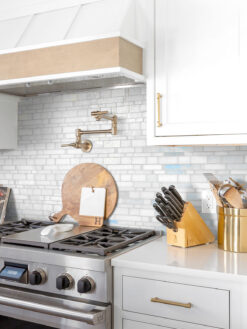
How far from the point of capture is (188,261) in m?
1.84

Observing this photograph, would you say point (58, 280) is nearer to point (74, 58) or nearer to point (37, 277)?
point (37, 277)

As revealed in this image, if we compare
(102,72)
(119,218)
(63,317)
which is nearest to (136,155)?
(119,218)

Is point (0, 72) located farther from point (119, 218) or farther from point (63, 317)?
point (63, 317)

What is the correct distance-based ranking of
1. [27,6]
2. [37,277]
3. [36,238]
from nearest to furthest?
[37,277] < [36,238] < [27,6]

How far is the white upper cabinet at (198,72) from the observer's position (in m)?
1.90

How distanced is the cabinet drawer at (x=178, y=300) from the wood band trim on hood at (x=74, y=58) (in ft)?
3.49

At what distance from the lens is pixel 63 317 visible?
183 cm

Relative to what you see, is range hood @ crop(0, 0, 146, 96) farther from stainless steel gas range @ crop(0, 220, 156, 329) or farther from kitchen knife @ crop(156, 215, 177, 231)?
stainless steel gas range @ crop(0, 220, 156, 329)

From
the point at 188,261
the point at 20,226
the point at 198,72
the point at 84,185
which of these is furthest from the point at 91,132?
the point at 188,261

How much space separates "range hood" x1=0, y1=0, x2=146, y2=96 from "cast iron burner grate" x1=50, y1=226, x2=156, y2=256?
0.87m

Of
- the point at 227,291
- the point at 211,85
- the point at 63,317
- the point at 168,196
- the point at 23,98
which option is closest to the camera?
the point at 227,291

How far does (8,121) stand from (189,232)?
160 cm

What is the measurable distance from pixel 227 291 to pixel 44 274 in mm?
895

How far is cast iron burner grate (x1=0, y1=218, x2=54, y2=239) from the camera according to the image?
250 centimetres
